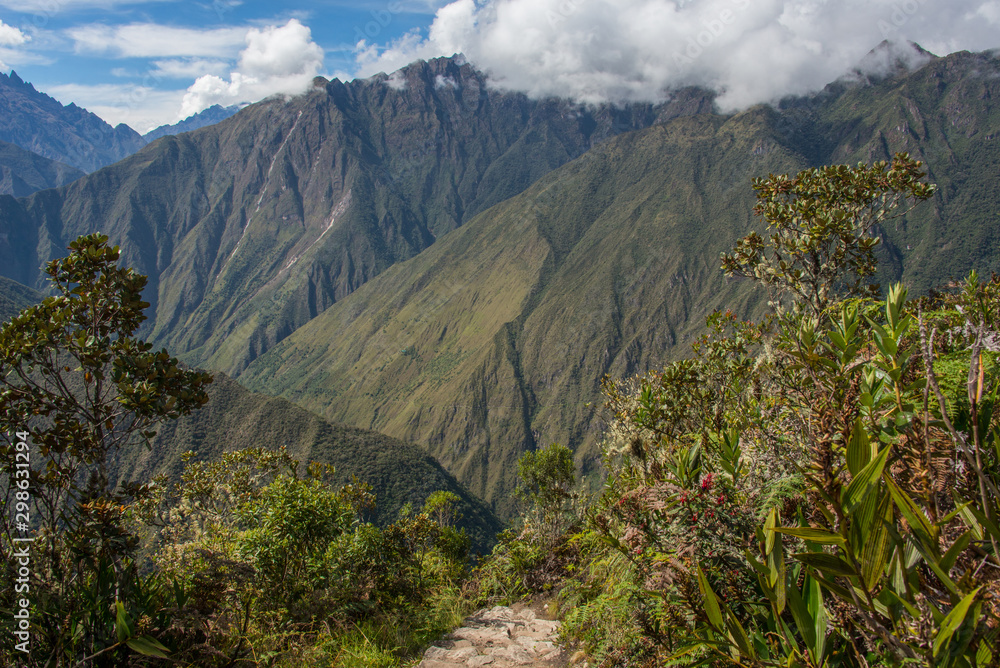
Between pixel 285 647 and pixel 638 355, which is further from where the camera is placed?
pixel 638 355

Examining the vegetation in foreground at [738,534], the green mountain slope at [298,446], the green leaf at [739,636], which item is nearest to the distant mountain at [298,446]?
the green mountain slope at [298,446]

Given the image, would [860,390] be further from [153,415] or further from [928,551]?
[153,415]

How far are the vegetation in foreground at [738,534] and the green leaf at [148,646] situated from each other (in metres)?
0.03

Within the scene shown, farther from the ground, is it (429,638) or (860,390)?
(860,390)

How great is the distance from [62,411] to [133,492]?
1185 millimetres

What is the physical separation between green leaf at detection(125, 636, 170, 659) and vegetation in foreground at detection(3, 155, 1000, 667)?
28mm

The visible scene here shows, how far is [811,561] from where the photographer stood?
63.4 inches

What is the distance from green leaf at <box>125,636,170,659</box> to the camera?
457 centimetres

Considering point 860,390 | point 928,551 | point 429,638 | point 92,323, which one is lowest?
point 429,638

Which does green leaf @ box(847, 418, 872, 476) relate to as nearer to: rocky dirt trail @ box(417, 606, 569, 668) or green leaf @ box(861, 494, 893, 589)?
green leaf @ box(861, 494, 893, 589)

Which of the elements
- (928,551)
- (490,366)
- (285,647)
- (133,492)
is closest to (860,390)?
(928,551)

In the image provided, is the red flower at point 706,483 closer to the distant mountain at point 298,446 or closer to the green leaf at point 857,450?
the green leaf at point 857,450

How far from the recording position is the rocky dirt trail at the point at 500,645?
6.71 metres


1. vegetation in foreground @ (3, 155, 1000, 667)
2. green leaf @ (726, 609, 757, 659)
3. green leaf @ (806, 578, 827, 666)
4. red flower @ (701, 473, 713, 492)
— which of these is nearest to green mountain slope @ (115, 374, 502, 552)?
vegetation in foreground @ (3, 155, 1000, 667)
